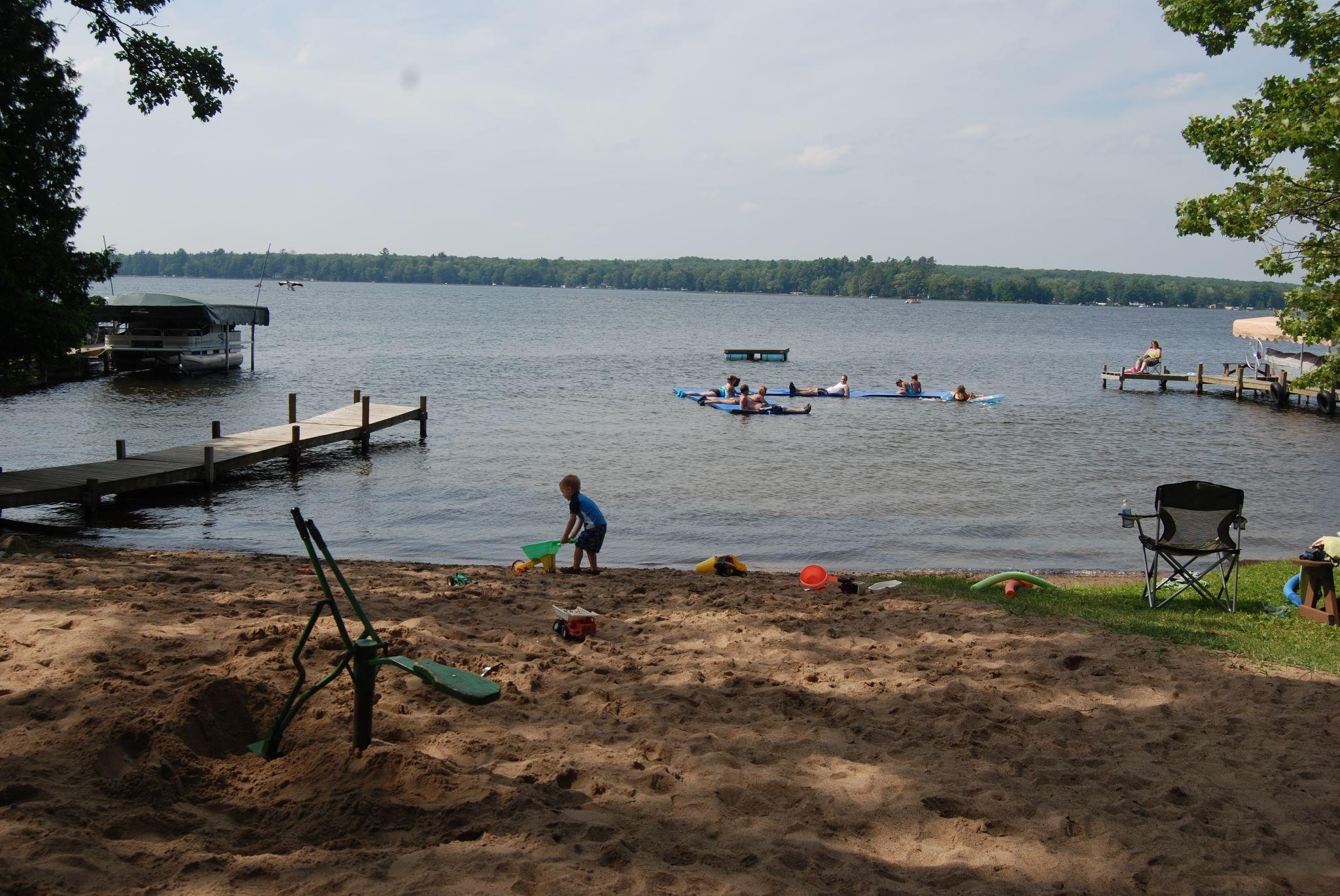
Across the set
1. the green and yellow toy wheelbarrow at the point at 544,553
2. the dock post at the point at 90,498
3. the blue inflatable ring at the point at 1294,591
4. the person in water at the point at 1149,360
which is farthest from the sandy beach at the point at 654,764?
the person in water at the point at 1149,360

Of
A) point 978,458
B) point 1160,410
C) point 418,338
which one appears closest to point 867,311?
point 418,338

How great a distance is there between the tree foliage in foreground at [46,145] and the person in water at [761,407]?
67.9 ft

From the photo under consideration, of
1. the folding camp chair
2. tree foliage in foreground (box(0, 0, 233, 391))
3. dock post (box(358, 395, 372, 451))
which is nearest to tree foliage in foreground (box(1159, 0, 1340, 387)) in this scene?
the folding camp chair

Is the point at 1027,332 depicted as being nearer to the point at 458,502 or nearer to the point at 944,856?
the point at 458,502

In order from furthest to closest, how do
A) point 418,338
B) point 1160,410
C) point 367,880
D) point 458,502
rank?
1. point 418,338
2. point 1160,410
3. point 458,502
4. point 367,880

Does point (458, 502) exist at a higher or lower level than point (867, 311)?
lower

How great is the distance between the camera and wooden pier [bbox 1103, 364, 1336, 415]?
122 feet

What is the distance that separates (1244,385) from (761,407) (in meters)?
22.9

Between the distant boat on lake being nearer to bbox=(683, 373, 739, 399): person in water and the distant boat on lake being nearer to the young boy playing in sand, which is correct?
bbox=(683, 373, 739, 399): person in water

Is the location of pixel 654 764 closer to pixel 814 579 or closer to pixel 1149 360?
pixel 814 579

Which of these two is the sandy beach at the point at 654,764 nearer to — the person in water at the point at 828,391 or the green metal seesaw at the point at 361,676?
the green metal seesaw at the point at 361,676

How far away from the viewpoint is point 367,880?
364cm

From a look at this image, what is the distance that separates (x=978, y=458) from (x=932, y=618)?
55.4ft

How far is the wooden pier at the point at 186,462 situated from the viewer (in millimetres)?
14945
